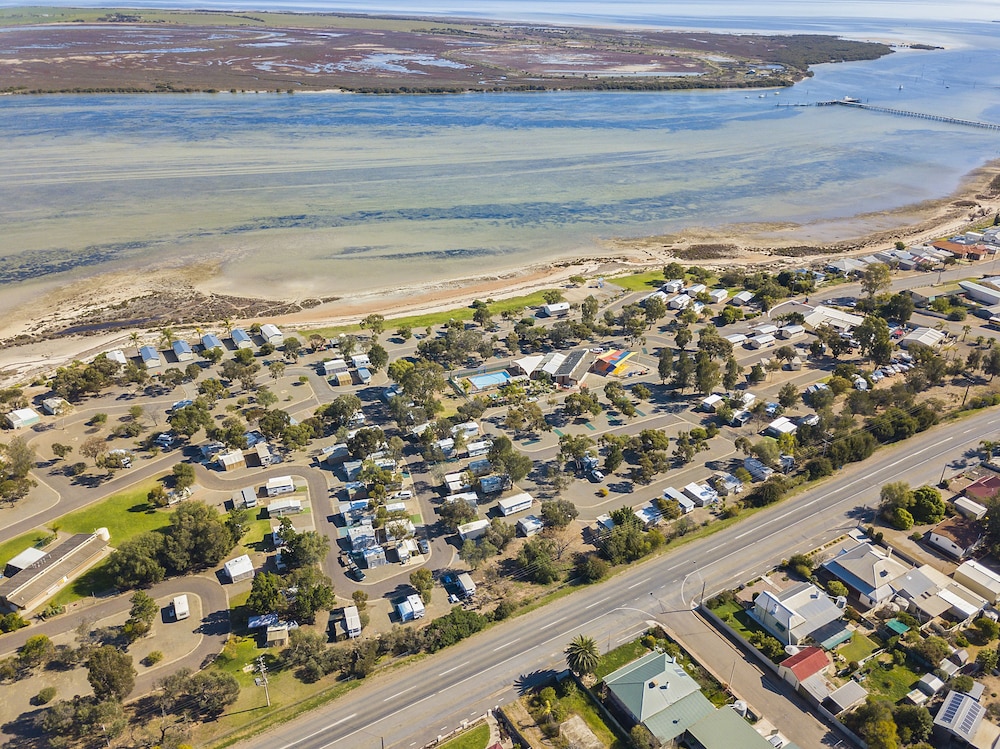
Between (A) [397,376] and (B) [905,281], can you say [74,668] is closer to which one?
(A) [397,376]

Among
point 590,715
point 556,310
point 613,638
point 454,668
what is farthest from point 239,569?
point 556,310

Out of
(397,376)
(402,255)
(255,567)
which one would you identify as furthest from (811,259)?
(255,567)

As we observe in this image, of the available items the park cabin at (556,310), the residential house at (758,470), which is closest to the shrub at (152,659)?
the residential house at (758,470)

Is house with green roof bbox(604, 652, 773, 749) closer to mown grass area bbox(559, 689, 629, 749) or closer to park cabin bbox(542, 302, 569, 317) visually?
mown grass area bbox(559, 689, 629, 749)

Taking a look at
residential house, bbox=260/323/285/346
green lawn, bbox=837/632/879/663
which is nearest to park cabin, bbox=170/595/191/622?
residential house, bbox=260/323/285/346

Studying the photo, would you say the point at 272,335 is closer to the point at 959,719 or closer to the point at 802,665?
the point at 802,665

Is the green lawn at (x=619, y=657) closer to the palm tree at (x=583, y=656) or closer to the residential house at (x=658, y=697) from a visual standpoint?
the palm tree at (x=583, y=656)
